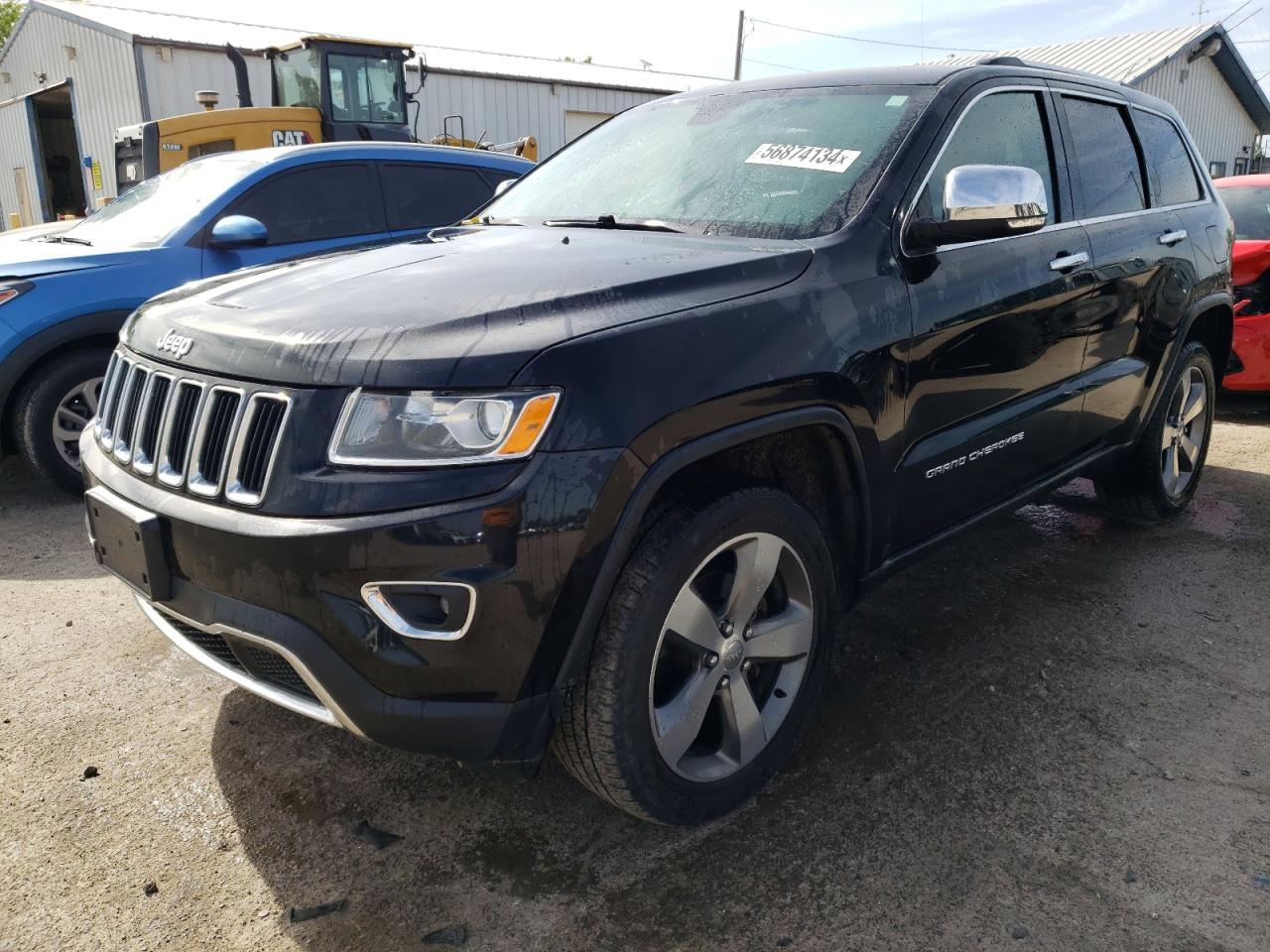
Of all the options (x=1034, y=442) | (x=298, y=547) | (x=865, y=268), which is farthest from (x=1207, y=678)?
(x=298, y=547)

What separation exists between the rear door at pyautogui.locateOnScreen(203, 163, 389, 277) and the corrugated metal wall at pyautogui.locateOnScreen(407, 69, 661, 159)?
15749 mm

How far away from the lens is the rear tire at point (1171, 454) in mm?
4336

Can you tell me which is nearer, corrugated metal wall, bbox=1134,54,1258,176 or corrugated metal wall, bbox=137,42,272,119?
corrugated metal wall, bbox=137,42,272,119

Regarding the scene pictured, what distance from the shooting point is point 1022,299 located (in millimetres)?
3072

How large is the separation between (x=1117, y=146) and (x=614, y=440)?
3011 mm

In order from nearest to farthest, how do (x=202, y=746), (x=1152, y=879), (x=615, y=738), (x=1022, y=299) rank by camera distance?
(x=615, y=738) → (x=1152, y=879) → (x=202, y=746) → (x=1022, y=299)

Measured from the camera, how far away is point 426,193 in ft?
20.3

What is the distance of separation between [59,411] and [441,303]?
373 centimetres

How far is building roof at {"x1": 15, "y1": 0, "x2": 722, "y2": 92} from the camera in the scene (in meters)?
19.1

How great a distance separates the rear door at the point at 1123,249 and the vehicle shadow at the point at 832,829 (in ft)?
3.24

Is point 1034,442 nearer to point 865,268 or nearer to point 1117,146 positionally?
point 865,268

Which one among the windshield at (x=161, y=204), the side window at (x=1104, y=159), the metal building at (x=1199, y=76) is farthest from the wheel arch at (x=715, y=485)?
the metal building at (x=1199, y=76)

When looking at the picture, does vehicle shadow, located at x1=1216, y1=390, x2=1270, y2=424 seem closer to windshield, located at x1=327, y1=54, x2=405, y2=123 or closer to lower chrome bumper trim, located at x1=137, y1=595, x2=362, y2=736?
lower chrome bumper trim, located at x1=137, y1=595, x2=362, y2=736

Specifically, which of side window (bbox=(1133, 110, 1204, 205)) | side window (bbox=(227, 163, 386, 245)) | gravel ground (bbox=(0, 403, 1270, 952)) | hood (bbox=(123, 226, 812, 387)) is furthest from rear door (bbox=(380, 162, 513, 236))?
side window (bbox=(1133, 110, 1204, 205))
